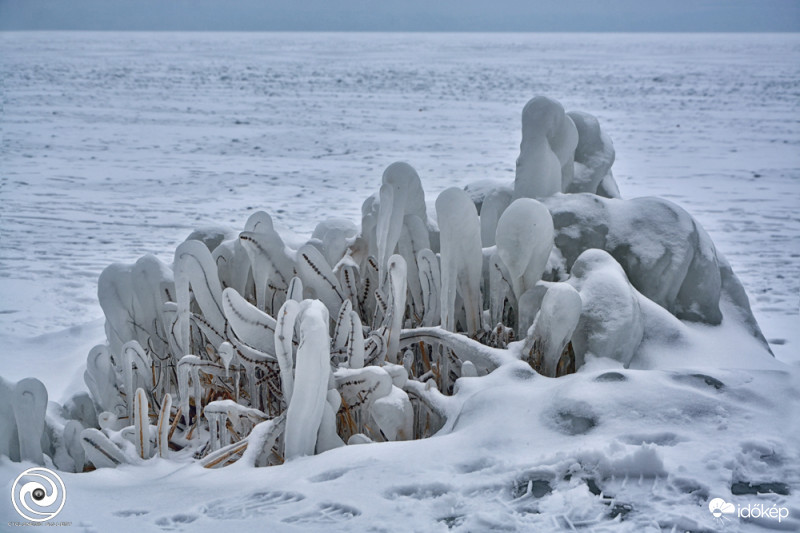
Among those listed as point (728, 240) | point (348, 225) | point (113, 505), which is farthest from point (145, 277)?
point (728, 240)

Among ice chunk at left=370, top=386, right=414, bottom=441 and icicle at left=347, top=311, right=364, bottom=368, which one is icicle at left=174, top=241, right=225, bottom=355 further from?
ice chunk at left=370, top=386, right=414, bottom=441

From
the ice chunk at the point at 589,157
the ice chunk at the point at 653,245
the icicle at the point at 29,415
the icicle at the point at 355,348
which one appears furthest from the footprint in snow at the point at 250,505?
the ice chunk at the point at 589,157

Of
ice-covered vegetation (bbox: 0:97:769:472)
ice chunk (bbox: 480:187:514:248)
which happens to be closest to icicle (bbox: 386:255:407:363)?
ice-covered vegetation (bbox: 0:97:769:472)

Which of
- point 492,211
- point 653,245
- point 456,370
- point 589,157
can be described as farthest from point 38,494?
point 589,157

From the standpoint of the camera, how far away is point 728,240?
4.68m

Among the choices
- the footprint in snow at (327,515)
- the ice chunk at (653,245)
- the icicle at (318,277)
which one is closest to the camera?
the footprint in snow at (327,515)

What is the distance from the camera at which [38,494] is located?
1316 mm

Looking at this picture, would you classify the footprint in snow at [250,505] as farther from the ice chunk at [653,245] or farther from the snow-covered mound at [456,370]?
the ice chunk at [653,245]

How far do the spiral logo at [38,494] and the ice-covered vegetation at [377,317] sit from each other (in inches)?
7.6

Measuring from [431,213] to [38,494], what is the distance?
1412 mm

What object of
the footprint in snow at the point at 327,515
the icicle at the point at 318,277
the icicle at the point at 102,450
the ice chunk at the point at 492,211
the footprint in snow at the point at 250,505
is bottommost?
the icicle at the point at 102,450

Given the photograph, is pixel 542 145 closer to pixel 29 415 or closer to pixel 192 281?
pixel 192 281

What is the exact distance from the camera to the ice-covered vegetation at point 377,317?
5.24 feet

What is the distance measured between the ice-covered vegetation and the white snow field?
0.27ft
